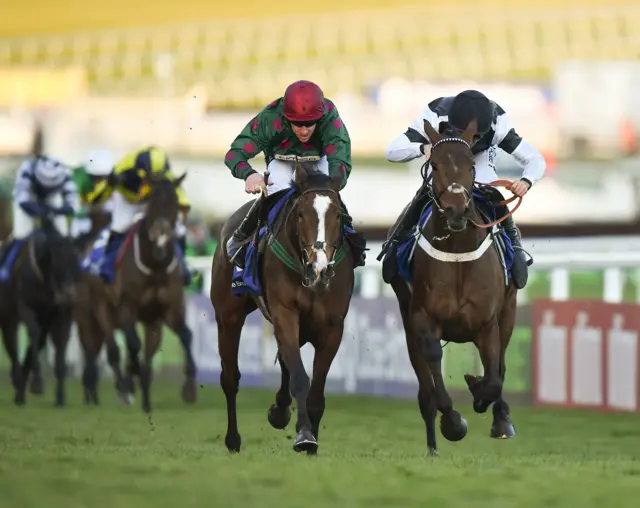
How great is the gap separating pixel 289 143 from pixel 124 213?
5.81 m

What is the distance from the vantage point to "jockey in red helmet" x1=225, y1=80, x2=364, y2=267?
296 inches

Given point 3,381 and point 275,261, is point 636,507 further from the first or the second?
point 3,381

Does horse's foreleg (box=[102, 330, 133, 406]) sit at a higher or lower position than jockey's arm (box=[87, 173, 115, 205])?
lower

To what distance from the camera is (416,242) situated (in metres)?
7.73

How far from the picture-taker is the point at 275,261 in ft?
24.7

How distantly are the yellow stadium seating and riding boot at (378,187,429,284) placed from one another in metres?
46.5

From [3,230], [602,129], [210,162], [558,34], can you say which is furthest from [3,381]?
[558,34]

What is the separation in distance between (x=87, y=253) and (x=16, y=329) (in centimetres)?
97

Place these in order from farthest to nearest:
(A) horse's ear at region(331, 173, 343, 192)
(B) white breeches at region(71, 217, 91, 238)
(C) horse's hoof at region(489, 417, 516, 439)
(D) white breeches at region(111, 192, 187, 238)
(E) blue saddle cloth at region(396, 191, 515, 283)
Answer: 1. (B) white breeches at region(71, 217, 91, 238)
2. (D) white breeches at region(111, 192, 187, 238)
3. (C) horse's hoof at region(489, 417, 516, 439)
4. (E) blue saddle cloth at region(396, 191, 515, 283)
5. (A) horse's ear at region(331, 173, 343, 192)

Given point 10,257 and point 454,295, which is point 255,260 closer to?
point 454,295

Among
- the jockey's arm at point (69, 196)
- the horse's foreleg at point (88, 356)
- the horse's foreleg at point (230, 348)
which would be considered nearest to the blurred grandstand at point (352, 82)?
the horse's foreleg at point (88, 356)

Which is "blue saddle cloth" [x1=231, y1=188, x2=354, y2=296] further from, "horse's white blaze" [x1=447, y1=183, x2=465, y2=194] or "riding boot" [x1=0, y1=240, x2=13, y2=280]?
"riding boot" [x1=0, y1=240, x2=13, y2=280]

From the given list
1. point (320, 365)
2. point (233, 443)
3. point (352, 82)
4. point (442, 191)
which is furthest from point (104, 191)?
point (352, 82)

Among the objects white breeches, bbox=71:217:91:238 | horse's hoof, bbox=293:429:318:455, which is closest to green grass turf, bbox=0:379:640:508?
horse's hoof, bbox=293:429:318:455
